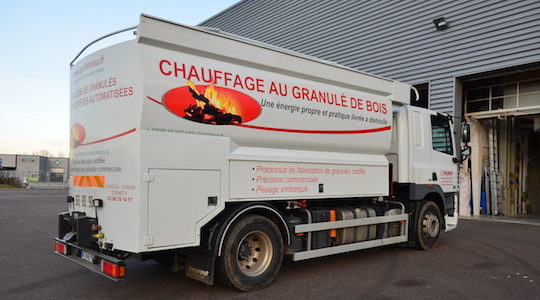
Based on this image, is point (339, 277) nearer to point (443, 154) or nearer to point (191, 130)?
point (191, 130)

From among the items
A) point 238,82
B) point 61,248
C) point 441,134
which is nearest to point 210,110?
point 238,82

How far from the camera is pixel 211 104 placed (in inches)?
202

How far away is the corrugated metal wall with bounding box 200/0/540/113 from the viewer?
12625 millimetres

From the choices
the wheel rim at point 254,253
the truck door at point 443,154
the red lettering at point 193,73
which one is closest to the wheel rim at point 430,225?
the truck door at point 443,154

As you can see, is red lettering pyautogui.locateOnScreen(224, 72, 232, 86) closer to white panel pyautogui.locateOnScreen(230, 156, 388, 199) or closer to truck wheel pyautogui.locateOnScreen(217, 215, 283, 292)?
white panel pyautogui.locateOnScreen(230, 156, 388, 199)

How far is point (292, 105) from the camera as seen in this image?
19.7ft

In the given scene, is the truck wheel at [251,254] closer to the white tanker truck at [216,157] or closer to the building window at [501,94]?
the white tanker truck at [216,157]

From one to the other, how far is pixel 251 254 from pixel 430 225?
13.9ft

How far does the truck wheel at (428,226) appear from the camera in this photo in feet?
26.3

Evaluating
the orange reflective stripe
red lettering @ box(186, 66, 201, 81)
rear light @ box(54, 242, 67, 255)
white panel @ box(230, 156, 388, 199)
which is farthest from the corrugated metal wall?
rear light @ box(54, 242, 67, 255)

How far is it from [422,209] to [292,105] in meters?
3.64

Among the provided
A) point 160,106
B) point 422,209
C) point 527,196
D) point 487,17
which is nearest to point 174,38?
point 160,106

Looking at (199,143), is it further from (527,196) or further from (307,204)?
(527,196)

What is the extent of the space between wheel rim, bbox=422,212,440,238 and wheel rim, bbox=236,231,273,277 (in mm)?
3854
